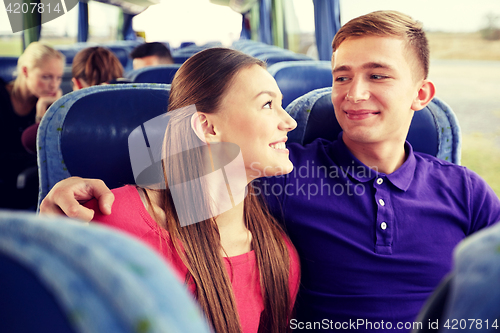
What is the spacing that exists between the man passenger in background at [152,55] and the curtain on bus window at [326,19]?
1.46 metres

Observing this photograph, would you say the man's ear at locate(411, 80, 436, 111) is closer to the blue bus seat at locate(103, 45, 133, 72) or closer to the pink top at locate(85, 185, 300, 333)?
the pink top at locate(85, 185, 300, 333)

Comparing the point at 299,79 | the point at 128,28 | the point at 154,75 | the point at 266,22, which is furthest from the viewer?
the point at 128,28

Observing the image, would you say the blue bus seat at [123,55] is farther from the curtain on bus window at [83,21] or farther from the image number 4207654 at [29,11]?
the image number 4207654 at [29,11]

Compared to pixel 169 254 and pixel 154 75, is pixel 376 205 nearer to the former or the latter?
pixel 169 254

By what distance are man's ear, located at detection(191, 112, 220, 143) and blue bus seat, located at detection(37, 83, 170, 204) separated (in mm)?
176

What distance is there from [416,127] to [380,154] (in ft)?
0.81

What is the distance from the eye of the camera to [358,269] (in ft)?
3.15

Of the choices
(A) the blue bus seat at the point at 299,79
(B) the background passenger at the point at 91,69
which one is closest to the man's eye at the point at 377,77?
(A) the blue bus seat at the point at 299,79

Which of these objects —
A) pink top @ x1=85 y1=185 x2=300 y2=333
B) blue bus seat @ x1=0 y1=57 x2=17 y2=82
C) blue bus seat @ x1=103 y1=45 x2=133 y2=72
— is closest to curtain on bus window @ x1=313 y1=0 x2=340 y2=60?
blue bus seat @ x1=0 y1=57 x2=17 y2=82

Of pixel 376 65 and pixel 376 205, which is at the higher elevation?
pixel 376 65

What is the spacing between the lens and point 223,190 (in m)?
0.94

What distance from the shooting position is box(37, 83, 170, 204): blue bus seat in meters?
0.99

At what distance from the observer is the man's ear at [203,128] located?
900mm
